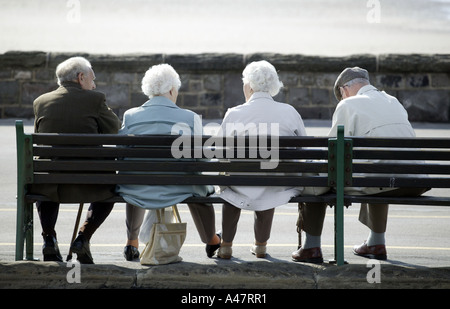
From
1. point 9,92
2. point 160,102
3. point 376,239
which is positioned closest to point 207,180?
point 160,102

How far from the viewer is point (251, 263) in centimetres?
555

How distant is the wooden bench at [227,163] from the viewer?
19.0ft

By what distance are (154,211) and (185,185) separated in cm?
39

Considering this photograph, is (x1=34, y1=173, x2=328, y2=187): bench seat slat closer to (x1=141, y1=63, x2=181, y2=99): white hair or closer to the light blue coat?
the light blue coat

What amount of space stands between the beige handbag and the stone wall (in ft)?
26.2

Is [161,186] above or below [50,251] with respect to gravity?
above

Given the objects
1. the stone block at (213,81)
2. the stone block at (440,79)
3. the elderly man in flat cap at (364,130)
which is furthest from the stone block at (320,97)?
the elderly man in flat cap at (364,130)

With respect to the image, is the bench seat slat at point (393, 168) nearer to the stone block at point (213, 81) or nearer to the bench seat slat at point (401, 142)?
the bench seat slat at point (401, 142)

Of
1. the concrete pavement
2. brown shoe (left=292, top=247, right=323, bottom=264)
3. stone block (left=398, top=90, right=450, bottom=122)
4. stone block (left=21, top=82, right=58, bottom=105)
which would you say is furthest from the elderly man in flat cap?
stone block (left=21, top=82, right=58, bottom=105)

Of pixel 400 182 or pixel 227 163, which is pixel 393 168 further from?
pixel 227 163

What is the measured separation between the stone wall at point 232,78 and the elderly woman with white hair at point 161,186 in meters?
7.37

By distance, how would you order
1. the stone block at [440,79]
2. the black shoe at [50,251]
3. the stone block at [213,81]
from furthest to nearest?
the stone block at [213,81], the stone block at [440,79], the black shoe at [50,251]

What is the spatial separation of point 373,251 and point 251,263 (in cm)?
152
